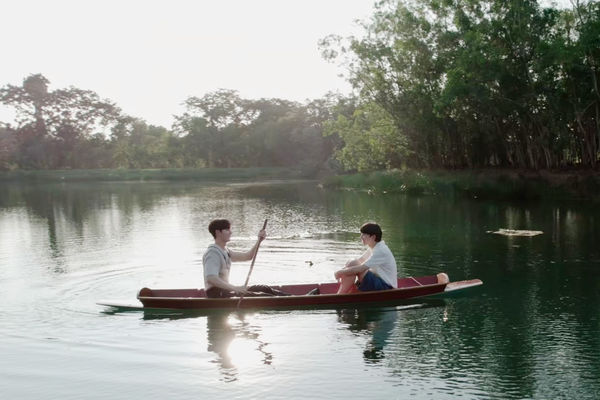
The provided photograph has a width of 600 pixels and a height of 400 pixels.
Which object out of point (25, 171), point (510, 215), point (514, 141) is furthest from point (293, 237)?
point (25, 171)

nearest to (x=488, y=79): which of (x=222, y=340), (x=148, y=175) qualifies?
(x=222, y=340)

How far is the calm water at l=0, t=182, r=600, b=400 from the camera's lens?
23.0 ft

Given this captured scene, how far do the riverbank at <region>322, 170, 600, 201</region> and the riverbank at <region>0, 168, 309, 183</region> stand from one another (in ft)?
105

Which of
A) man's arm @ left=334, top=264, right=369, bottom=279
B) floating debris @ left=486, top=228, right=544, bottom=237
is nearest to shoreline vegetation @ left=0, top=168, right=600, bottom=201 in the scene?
floating debris @ left=486, top=228, right=544, bottom=237

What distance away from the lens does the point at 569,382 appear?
22.5 feet

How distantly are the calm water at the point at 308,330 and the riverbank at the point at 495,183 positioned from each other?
11165mm

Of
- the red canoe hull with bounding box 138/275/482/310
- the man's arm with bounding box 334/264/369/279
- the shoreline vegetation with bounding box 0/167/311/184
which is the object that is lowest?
the red canoe hull with bounding box 138/275/482/310

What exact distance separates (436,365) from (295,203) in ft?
86.2

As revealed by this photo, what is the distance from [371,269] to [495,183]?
24.6 meters

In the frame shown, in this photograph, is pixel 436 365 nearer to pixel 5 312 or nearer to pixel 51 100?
pixel 5 312

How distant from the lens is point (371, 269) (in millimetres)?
10047

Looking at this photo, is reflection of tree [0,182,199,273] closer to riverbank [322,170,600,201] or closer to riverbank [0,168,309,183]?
riverbank [322,170,600,201]

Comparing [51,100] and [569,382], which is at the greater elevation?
[51,100]

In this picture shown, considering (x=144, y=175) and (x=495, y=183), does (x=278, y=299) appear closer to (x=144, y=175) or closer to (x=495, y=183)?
(x=495, y=183)
